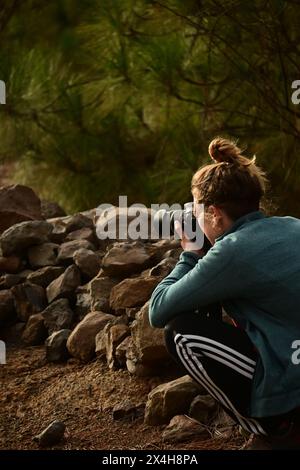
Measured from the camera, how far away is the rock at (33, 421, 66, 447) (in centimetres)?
253

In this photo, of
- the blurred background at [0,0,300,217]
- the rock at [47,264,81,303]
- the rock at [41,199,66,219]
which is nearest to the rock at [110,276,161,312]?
the rock at [47,264,81,303]

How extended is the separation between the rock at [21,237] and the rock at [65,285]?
30cm

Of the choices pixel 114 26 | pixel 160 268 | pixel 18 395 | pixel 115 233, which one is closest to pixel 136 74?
pixel 114 26

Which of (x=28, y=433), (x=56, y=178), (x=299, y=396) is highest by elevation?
(x=56, y=178)

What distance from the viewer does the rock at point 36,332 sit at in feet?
11.2

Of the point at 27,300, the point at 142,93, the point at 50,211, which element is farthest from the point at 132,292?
the point at 142,93

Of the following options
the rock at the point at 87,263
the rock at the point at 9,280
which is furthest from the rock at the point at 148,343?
the rock at the point at 9,280

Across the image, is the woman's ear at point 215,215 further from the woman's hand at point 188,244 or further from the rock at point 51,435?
the rock at point 51,435

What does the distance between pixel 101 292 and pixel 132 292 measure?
219 mm

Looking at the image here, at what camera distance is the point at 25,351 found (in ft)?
11.0

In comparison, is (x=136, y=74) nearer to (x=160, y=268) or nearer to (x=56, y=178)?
(x=56, y=178)

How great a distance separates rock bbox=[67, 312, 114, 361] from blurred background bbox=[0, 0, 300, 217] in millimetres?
1401

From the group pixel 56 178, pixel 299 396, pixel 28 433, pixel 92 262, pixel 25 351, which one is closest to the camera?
pixel 299 396

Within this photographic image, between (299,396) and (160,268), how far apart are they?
46.4 inches
